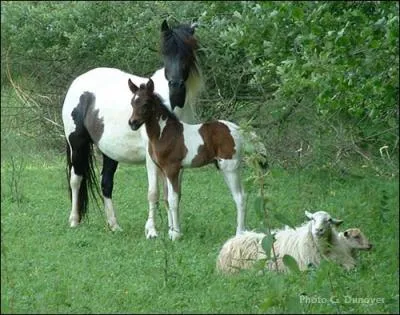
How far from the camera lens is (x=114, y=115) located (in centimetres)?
1113

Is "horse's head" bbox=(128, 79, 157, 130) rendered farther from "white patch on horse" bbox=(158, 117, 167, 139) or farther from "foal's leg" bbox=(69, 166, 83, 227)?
"foal's leg" bbox=(69, 166, 83, 227)

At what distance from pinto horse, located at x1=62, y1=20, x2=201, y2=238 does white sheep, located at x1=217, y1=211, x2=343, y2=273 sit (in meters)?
2.24

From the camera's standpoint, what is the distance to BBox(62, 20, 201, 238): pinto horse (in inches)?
427

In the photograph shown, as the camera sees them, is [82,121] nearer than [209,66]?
Yes

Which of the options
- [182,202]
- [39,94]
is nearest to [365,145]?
[182,202]

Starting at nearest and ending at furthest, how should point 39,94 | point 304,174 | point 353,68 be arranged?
point 353,68 → point 304,174 → point 39,94

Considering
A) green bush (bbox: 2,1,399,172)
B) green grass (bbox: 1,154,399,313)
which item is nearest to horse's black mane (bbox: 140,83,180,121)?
green bush (bbox: 2,1,399,172)

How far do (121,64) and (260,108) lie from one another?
2577 millimetres

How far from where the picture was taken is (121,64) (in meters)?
16.5

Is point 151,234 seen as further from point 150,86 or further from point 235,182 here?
point 150,86

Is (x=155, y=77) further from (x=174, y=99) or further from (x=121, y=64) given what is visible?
(x=121, y=64)

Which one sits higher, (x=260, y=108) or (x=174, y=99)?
(x=260, y=108)

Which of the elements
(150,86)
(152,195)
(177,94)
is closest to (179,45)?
(177,94)

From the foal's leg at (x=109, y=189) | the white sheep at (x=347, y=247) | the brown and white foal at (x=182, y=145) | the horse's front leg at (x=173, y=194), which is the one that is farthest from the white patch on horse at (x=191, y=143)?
the white sheep at (x=347, y=247)
